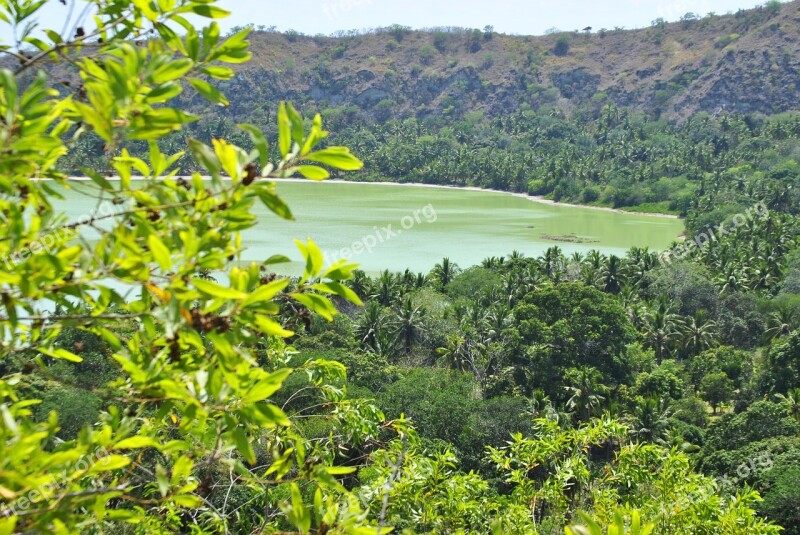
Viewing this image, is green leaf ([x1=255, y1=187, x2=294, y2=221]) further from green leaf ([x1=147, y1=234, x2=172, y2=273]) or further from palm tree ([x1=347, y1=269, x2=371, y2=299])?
palm tree ([x1=347, y1=269, x2=371, y2=299])

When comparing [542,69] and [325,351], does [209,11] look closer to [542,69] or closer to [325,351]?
[325,351]

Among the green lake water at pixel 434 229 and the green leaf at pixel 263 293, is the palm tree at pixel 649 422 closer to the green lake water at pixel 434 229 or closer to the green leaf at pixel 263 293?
the green lake water at pixel 434 229

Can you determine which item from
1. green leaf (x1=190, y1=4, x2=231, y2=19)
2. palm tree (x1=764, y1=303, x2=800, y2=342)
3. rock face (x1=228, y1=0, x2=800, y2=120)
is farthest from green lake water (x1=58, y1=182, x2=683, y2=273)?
rock face (x1=228, y1=0, x2=800, y2=120)

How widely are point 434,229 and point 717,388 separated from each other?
28347 millimetres

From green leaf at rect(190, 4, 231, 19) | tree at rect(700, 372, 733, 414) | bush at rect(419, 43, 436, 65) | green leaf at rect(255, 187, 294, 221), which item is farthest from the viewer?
bush at rect(419, 43, 436, 65)

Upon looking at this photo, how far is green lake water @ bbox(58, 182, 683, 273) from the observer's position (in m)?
39.2

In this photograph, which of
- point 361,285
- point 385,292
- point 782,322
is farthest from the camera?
point 361,285

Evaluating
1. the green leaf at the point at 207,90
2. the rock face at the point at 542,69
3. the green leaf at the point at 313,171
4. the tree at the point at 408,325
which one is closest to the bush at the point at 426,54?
the rock face at the point at 542,69

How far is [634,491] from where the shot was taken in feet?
19.5

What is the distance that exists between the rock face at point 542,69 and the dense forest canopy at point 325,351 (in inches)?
1525

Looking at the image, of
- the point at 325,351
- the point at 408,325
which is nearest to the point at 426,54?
the point at 408,325

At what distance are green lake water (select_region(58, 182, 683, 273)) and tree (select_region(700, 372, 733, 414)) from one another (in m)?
15.2

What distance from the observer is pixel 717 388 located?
72.5ft

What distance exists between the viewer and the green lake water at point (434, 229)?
3919 centimetres
